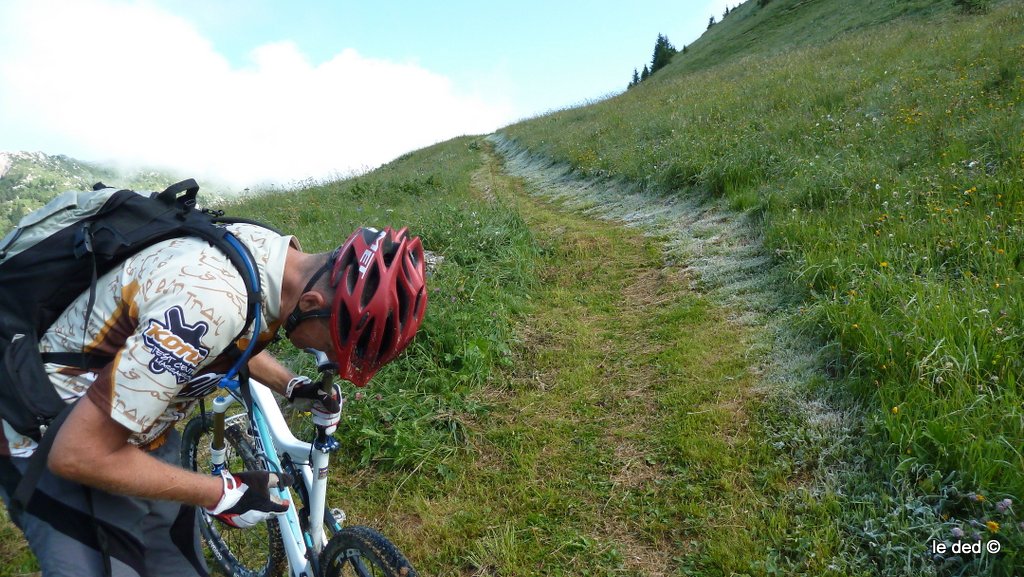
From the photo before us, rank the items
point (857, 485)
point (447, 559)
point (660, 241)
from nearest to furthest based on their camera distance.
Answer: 1. point (857, 485)
2. point (447, 559)
3. point (660, 241)

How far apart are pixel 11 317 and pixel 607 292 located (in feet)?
19.2

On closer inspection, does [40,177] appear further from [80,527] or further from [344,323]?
[344,323]

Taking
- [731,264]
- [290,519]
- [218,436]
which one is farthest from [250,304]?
[731,264]

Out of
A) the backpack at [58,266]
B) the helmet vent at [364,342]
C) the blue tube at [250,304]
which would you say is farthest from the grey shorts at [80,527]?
the helmet vent at [364,342]

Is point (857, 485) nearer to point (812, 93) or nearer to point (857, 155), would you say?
point (857, 155)

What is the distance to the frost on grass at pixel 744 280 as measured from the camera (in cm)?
377

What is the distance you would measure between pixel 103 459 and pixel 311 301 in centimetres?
86

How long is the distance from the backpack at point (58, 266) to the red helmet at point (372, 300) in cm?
33

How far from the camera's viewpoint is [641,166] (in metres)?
11.2

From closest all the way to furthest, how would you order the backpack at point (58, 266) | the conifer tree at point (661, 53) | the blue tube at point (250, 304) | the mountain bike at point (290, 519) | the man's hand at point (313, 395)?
the backpack at point (58, 266) < the blue tube at point (250, 304) < the mountain bike at point (290, 519) < the man's hand at point (313, 395) < the conifer tree at point (661, 53)

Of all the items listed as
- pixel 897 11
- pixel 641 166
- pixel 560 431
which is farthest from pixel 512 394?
pixel 897 11

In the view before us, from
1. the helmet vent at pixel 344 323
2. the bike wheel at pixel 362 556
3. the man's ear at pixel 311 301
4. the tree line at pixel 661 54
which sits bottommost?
the bike wheel at pixel 362 556

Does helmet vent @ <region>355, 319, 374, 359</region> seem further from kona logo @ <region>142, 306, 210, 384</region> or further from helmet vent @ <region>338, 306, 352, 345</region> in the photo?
kona logo @ <region>142, 306, 210, 384</region>

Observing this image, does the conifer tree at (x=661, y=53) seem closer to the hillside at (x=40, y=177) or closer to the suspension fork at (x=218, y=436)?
the suspension fork at (x=218, y=436)
